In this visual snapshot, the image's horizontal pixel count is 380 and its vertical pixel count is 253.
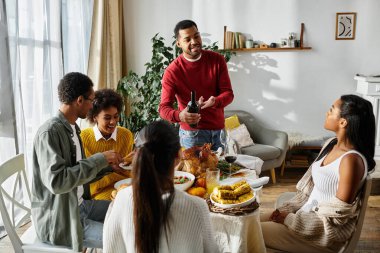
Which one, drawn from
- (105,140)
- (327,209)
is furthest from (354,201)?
(105,140)

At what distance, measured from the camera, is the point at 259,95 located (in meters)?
4.66

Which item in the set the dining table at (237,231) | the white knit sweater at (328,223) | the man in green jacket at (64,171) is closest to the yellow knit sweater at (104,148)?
the man in green jacket at (64,171)

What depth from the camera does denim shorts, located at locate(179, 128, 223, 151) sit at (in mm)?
2494

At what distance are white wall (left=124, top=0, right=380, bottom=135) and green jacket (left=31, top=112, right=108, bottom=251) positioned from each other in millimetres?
3258

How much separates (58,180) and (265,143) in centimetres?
313

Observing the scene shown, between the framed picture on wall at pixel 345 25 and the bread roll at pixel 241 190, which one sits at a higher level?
the framed picture on wall at pixel 345 25

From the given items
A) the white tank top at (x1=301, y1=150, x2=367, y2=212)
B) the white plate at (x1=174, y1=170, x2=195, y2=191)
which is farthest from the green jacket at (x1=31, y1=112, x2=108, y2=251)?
the white tank top at (x1=301, y1=150, x2=367, y2=212)

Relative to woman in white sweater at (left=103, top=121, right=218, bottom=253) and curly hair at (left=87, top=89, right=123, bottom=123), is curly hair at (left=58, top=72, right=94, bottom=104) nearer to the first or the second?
curly hair at (left=87, top=89, right=123, bottom=123)

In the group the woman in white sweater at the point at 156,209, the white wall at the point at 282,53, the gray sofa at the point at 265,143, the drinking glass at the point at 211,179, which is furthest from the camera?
the white wall at the point at 282,53

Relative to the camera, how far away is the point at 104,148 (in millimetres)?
2148

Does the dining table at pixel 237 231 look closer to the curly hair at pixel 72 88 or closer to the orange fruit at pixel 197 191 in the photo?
the orange fruit at pixel 197 191

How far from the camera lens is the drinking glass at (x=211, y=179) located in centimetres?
172

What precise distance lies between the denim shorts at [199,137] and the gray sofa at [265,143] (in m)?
1.46

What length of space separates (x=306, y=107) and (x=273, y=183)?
3.76 ft
